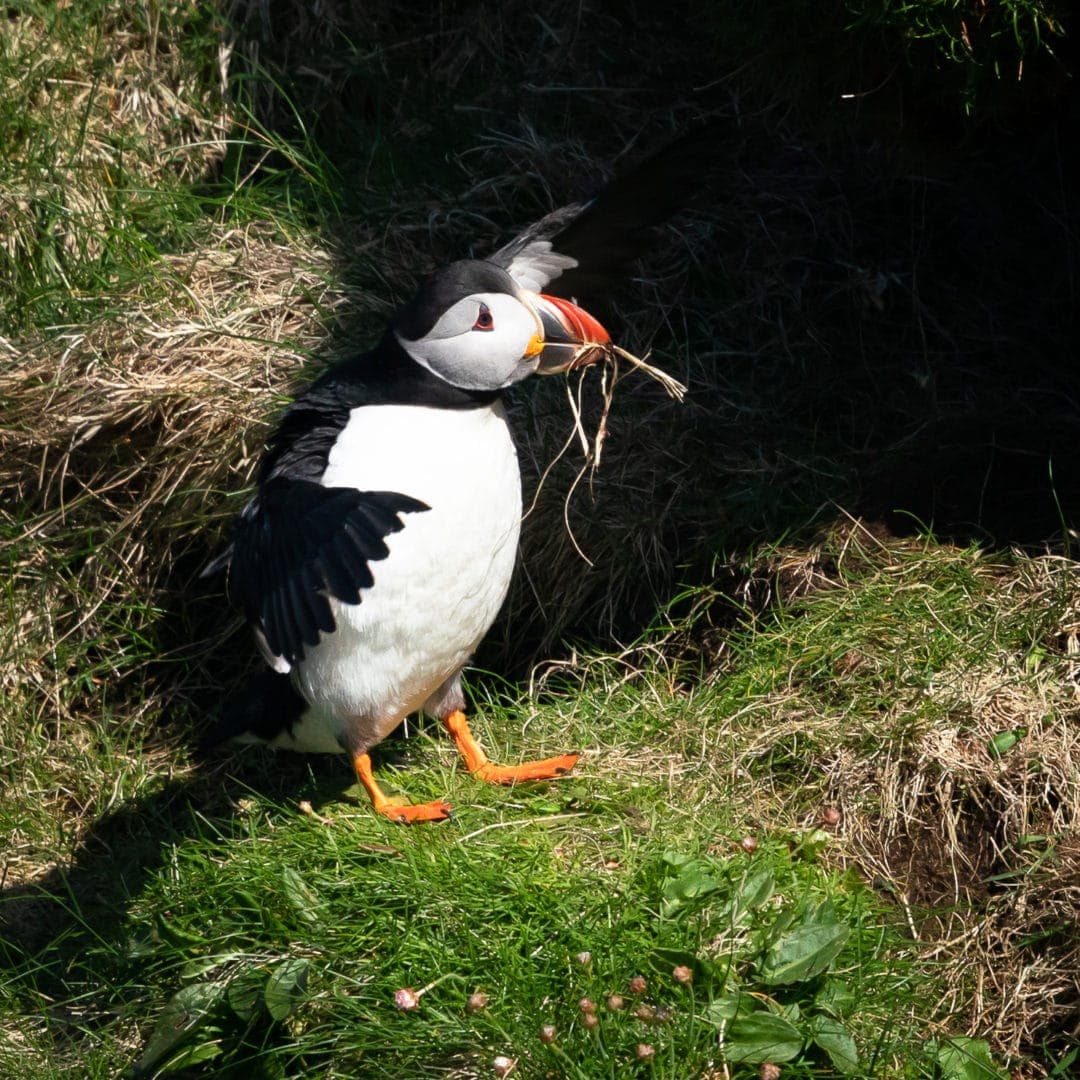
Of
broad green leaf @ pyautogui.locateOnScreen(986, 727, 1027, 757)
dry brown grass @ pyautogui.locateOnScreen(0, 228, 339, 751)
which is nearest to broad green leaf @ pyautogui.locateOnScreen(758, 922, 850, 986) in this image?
broad green leaf @ pyautogui.locateOnScreen(986, 727, 1027, 757)

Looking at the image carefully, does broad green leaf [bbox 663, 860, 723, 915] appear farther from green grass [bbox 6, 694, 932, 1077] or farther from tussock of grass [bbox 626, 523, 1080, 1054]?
tussock of grass [bbox 626, 523, 1080, 1054]

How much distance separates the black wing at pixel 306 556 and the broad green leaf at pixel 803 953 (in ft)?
3.77

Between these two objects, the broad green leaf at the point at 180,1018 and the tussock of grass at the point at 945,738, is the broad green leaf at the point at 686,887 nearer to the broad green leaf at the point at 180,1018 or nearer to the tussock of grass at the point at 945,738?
the tussock of grass at the point at 945,738

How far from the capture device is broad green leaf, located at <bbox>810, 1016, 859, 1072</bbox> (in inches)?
97.9

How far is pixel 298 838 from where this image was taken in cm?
318

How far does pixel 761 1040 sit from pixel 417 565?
1.33m

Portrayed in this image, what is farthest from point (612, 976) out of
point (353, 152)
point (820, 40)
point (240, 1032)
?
point (353, 152)

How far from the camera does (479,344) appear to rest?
327 cm

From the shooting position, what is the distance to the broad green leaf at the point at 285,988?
→ 104 inches

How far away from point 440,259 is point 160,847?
2.20 m

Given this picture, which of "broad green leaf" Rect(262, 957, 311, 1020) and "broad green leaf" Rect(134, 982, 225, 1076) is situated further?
"broad green leaf" Rect(134, 982, 225, 1076)

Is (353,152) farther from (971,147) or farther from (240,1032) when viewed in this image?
(240,1032)

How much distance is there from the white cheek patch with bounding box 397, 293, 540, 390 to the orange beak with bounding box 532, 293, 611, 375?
0.06 m

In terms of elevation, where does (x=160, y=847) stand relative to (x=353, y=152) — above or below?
below
